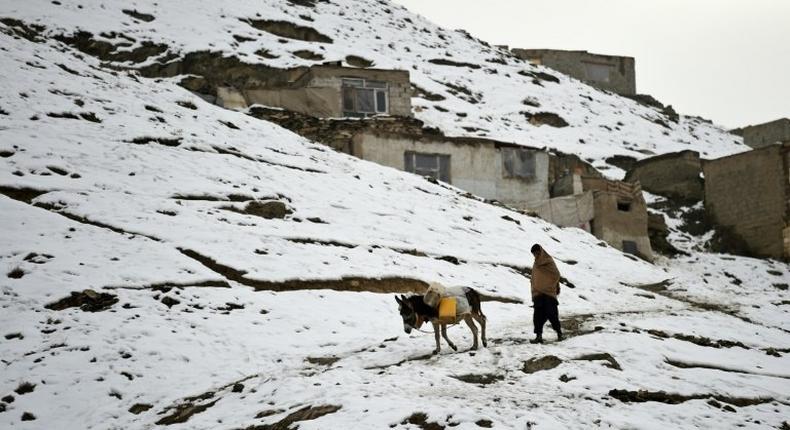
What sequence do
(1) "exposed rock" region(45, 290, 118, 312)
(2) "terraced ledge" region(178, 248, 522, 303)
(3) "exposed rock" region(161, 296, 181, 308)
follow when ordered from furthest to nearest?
(2) "terraced ledge" region(178, 248, 522, 303) < (3) "exposed rock" region(161, 296, 181, 308) < (1) "exposed rock" region(45, 290, 118, 312)

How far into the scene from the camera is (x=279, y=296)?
14.5 metres

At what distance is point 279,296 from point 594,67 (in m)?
72.0

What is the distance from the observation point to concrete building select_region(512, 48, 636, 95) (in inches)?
3022

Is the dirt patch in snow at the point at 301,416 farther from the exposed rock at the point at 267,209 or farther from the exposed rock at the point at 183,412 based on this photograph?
the exposed rock at the point at 267,209

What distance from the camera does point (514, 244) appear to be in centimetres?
2334

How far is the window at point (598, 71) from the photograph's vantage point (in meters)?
77.2

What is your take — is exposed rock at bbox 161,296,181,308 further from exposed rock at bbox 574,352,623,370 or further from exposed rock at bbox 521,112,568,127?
exposed rock at bbox 521,112,568,127

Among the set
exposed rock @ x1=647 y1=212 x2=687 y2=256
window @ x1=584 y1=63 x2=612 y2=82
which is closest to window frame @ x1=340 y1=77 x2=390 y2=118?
exposed rock @ x1=647 y1=212 x2=687 y2=256

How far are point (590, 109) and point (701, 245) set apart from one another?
33.4m

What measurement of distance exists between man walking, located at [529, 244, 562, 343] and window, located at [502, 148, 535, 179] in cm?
2285

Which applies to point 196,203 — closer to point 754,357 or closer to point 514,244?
point 514,244

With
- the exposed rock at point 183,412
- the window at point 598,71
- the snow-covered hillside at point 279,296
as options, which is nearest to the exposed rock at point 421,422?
the snow-covered hillside at point 279,296

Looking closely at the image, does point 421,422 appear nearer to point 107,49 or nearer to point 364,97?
point 364,97

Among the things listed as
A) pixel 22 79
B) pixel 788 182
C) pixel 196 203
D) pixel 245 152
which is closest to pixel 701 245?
pixel 788 182
